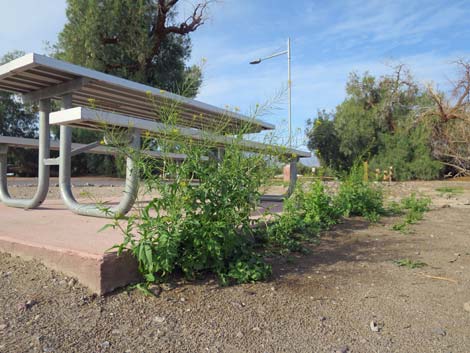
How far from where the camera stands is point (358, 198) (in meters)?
3.86

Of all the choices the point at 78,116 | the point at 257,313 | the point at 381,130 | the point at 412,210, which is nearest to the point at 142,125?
the point at 78,116

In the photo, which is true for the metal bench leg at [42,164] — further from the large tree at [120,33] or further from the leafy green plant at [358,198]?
the large tree at [120,33]

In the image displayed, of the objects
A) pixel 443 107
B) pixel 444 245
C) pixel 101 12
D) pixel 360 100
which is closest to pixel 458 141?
pixel 443 107

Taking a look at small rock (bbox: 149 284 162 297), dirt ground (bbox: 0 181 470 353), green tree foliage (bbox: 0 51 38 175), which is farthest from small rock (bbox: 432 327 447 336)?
green tree foliage (bbox: 0 51 38 175)

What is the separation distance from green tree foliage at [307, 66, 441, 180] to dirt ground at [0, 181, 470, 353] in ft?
33.6

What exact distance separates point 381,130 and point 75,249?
16.9m

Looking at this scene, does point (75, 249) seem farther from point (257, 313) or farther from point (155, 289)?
point (257, 313)

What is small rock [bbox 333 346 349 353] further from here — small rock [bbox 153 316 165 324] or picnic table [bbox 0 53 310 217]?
picnic table [bbox 0 53 310 217]

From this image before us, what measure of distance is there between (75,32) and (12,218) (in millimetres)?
13340

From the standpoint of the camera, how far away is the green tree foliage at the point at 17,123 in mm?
17688

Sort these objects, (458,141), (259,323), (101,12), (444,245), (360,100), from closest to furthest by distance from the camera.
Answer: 1. (259,323)
2. (444,245)
3. (458,141)
4. (101,12)
5. (360,100)

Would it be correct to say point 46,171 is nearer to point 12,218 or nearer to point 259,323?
point 12,218

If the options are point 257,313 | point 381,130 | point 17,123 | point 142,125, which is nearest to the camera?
point 257,313

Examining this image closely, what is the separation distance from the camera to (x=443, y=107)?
37.8ft
